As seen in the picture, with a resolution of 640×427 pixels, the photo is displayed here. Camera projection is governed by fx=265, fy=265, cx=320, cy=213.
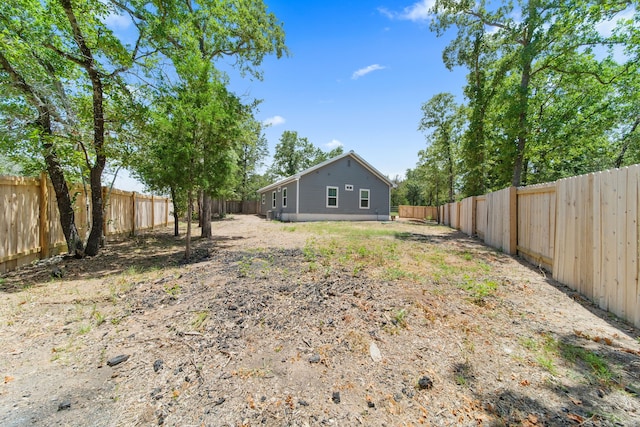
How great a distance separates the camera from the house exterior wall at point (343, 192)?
18516 mm

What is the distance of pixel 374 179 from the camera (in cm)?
2052

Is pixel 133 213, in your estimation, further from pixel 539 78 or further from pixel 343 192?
pixel 539 78

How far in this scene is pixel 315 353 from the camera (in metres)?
2.58

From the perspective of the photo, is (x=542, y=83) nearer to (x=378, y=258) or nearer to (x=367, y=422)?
(x=378, y=258)

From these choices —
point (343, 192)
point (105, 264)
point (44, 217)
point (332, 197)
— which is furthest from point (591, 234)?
point (343, 192)

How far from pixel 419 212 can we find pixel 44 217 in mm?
29306

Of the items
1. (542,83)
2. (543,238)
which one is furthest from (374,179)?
(543,238)

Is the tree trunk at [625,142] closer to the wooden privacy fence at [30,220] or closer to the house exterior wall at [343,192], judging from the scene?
the house exterior wall at [343,192]

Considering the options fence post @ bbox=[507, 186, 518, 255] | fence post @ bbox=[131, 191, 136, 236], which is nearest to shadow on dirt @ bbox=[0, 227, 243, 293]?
fence post @ bbox=[131, 191, 136, 236]

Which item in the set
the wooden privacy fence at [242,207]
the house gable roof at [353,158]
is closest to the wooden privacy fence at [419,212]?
the house gable roof at [353,158]

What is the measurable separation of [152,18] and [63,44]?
2.09 metres

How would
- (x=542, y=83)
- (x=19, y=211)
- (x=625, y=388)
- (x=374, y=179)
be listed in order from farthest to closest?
1. (x=374, y=179)
2. (x=542, y=83)
3. (x=19, y=211)
4. (x=625, y=388)

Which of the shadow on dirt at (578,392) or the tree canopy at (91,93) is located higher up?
the tree canopy at (91,93)

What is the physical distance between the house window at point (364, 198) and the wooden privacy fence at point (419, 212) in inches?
403
